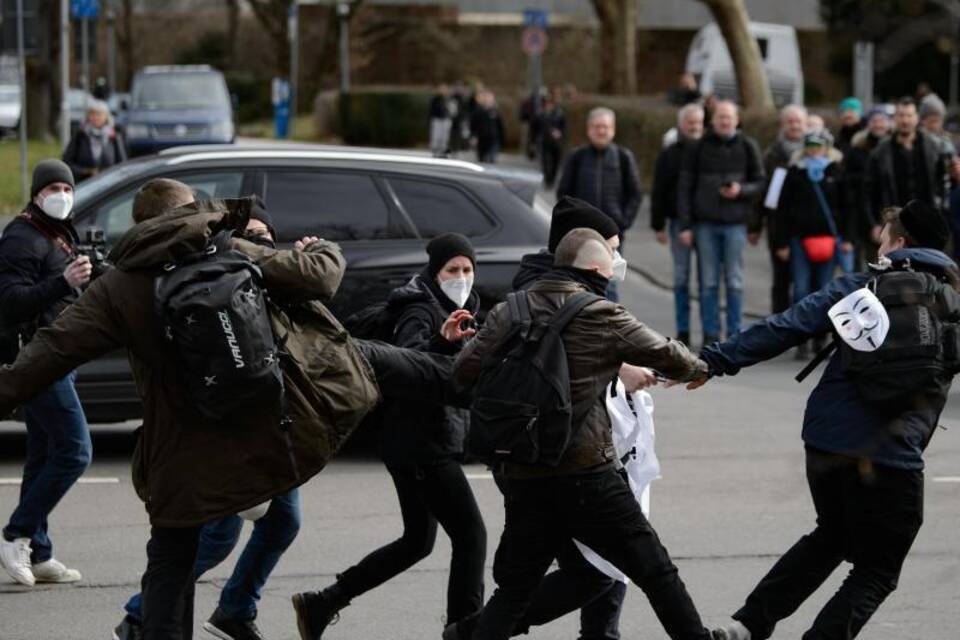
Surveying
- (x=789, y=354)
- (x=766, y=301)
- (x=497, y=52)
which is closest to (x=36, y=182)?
(x=789, y=354)

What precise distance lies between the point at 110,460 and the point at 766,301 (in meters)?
9.38

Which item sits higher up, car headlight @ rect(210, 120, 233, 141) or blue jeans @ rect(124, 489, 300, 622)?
blue jeans @ rect(124, 489, 300, 622)

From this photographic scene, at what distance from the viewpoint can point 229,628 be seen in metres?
6.54

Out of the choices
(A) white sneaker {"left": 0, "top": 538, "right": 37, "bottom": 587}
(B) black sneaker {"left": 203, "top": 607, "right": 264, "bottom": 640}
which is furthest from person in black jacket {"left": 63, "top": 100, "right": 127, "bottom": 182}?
(B) black sneaker {"left": 203, "top": 607, "right": 264, "bottom": 640}

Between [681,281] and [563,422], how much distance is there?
9755mm

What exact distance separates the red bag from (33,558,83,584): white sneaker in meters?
8.03

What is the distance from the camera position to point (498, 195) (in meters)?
10.5

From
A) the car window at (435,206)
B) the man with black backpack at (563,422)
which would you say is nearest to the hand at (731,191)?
the car window at (435,206)

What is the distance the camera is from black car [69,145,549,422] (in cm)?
1034

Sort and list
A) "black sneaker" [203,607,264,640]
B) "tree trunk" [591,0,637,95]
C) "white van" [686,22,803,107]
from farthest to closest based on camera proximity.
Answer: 1. "white van" [686,22,803,107]
2. "tree trunk" [591,0,637,95]
3. "black sneaker" [203,607,264,640]

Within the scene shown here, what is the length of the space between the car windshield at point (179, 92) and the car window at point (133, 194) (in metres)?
27.2

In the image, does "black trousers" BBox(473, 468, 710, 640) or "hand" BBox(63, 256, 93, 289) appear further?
"hand" BBox(63, 256, 93, 289)

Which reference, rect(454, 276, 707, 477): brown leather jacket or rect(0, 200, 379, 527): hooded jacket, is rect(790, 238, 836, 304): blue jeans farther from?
rect(0, 200, 379, 527): hooded jacket

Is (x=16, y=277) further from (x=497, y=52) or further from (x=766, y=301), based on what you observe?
(x=497, y=52)
